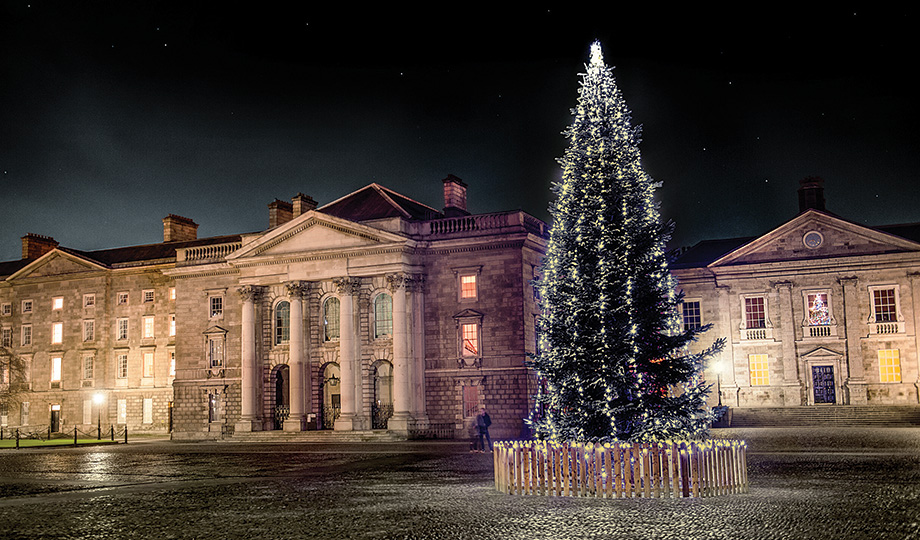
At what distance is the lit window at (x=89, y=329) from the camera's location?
55875 millimetres

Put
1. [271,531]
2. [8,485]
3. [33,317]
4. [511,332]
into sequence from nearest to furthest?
[271,531], [8,485], [511,332], [33,317]

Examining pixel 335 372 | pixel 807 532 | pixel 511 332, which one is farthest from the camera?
pixel 335 372

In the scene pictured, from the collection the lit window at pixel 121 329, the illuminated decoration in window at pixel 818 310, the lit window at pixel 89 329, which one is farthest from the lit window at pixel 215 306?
the illuminated decoration in window at pixel 818 310

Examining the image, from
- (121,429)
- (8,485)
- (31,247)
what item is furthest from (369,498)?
(31,247)

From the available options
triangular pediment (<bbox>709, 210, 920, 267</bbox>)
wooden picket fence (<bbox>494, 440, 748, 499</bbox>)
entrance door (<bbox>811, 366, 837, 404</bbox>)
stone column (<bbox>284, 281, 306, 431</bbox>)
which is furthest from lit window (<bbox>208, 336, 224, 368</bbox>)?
wooden picket fence (<bbox>494, 440, 748, 499</bbox>)

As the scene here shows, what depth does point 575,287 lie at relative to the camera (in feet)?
58.1

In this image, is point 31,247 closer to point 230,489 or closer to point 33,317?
point 33,317

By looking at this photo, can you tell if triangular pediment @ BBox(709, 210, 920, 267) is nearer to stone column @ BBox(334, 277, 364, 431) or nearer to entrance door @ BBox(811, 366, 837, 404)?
entrance door @ BBox(811, 366, 837, 404)

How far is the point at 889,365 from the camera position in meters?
44.6

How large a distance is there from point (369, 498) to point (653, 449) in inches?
208

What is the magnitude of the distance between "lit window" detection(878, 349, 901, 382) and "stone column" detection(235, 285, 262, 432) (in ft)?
104

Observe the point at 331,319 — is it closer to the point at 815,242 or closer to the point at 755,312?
the point at 755,312

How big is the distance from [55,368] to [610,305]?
4906cm

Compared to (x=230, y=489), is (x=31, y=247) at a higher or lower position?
higher
